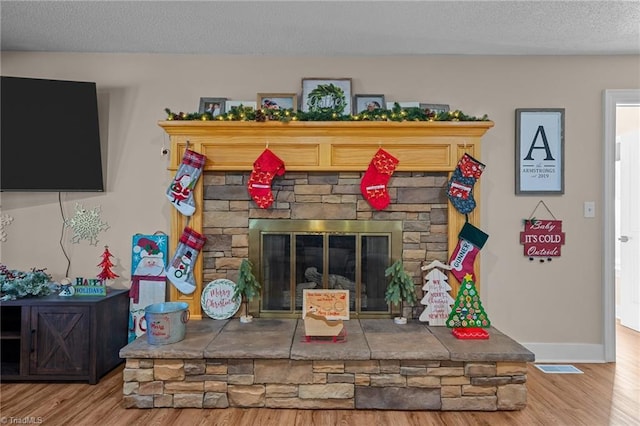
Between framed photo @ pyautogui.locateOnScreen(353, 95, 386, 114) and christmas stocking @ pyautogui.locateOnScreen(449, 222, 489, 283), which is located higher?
framed photo @ pyautogui.locateOnScreen(353, 95, 386, 114)

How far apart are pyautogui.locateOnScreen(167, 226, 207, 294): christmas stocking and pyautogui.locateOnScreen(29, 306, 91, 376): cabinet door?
569mm

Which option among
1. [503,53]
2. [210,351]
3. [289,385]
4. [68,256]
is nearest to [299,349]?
[289,385]

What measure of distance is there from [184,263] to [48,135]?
1.38 m

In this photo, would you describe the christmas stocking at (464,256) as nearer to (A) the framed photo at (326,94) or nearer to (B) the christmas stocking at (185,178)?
(A) the framed photo at (326,94)

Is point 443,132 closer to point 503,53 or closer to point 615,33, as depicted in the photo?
point 503,53

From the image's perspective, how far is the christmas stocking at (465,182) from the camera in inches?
107

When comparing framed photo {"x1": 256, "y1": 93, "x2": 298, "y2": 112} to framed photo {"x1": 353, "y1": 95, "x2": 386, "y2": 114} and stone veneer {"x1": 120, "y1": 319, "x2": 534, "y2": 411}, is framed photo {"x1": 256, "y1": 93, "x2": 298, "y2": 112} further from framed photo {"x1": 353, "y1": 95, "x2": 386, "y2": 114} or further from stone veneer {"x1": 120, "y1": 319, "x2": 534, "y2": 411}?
stone veneer {"x1": 120, "y1": 319, "x2": 534, "y2": 411}

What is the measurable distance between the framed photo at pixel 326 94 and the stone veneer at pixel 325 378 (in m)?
1.75

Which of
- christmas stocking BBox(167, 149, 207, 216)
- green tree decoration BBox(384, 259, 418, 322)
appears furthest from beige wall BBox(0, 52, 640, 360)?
green tree decoration BBox(384, 259, 418, 322)

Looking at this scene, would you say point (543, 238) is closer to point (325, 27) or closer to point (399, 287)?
point (399, 287)

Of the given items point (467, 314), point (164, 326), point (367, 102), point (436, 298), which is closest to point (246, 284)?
point (164, 326)

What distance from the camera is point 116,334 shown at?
272 cm

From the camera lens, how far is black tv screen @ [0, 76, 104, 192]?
109 inches

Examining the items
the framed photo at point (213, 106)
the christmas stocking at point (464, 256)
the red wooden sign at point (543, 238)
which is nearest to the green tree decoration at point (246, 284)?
the framed photo at point (213, 106)
